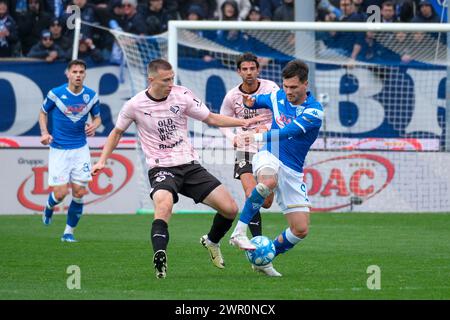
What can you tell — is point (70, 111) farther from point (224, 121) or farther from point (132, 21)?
point (132, 21)

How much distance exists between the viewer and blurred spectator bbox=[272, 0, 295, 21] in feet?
73.4

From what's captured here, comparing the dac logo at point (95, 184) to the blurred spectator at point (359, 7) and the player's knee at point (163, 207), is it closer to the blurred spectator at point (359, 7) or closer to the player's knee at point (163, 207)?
the blurred spectator at point (359, 7)

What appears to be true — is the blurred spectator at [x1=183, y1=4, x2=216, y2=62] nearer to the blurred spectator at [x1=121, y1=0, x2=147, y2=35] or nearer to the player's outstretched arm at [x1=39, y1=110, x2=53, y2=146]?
the blurred spectator at [x1=121, y1=0, x2=147, y2=35]

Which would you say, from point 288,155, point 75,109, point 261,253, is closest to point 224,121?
point 288,155

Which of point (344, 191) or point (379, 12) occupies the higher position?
point (379, 12)

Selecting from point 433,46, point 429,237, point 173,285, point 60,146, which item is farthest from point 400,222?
point 173,285

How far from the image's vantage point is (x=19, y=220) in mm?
18859

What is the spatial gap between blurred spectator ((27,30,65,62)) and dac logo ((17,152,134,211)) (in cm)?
246

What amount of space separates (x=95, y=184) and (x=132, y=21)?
3.74 meters

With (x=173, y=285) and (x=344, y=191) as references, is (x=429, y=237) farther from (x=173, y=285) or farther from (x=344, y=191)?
(x=173, y=285)

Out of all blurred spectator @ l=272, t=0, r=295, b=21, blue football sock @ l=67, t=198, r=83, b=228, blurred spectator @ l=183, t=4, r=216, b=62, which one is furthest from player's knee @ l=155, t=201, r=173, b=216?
blurred spectator @ l=272, t=0, r=295, b=21

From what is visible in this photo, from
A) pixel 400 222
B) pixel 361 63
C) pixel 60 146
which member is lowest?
pixel 400 222
